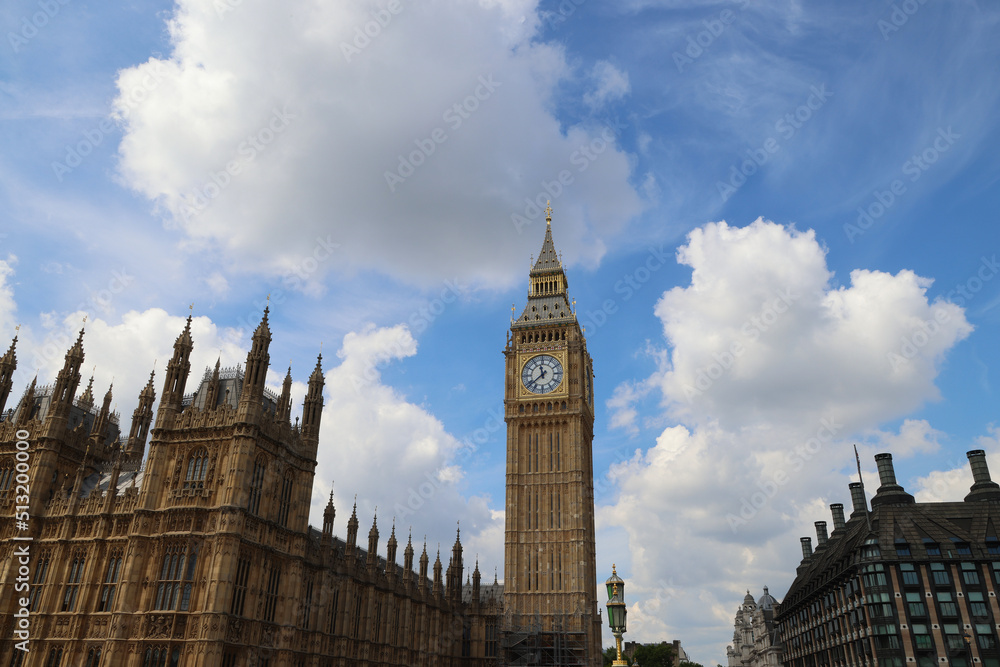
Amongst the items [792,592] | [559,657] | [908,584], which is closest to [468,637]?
[559,657]

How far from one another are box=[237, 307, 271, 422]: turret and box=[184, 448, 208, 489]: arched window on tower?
3592 millimetres

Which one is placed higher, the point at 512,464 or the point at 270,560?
the point at 512,464

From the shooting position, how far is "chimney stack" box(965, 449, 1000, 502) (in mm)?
86375

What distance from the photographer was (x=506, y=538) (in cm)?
9356

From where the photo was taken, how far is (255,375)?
50188 millimetres

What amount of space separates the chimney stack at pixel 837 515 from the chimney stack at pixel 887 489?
28.1 metres

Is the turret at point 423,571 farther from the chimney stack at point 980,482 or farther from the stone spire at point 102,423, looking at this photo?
the chimney stack at point 980,482

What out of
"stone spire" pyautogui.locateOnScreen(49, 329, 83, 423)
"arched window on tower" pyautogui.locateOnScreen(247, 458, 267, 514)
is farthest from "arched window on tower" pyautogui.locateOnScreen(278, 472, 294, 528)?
"stone spire" pyautogui.locateOnScreen(49, 329, 83, 423)

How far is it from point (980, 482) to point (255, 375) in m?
86.1

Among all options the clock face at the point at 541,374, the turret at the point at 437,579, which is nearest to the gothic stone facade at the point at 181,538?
the turret at the point at 437,579

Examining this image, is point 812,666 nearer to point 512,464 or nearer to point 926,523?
point 926,523

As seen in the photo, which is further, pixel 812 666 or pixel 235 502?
pixel 812 666

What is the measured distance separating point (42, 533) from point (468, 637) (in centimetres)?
4911

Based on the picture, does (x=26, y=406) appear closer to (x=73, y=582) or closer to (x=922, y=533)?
(x=73, y=582)
